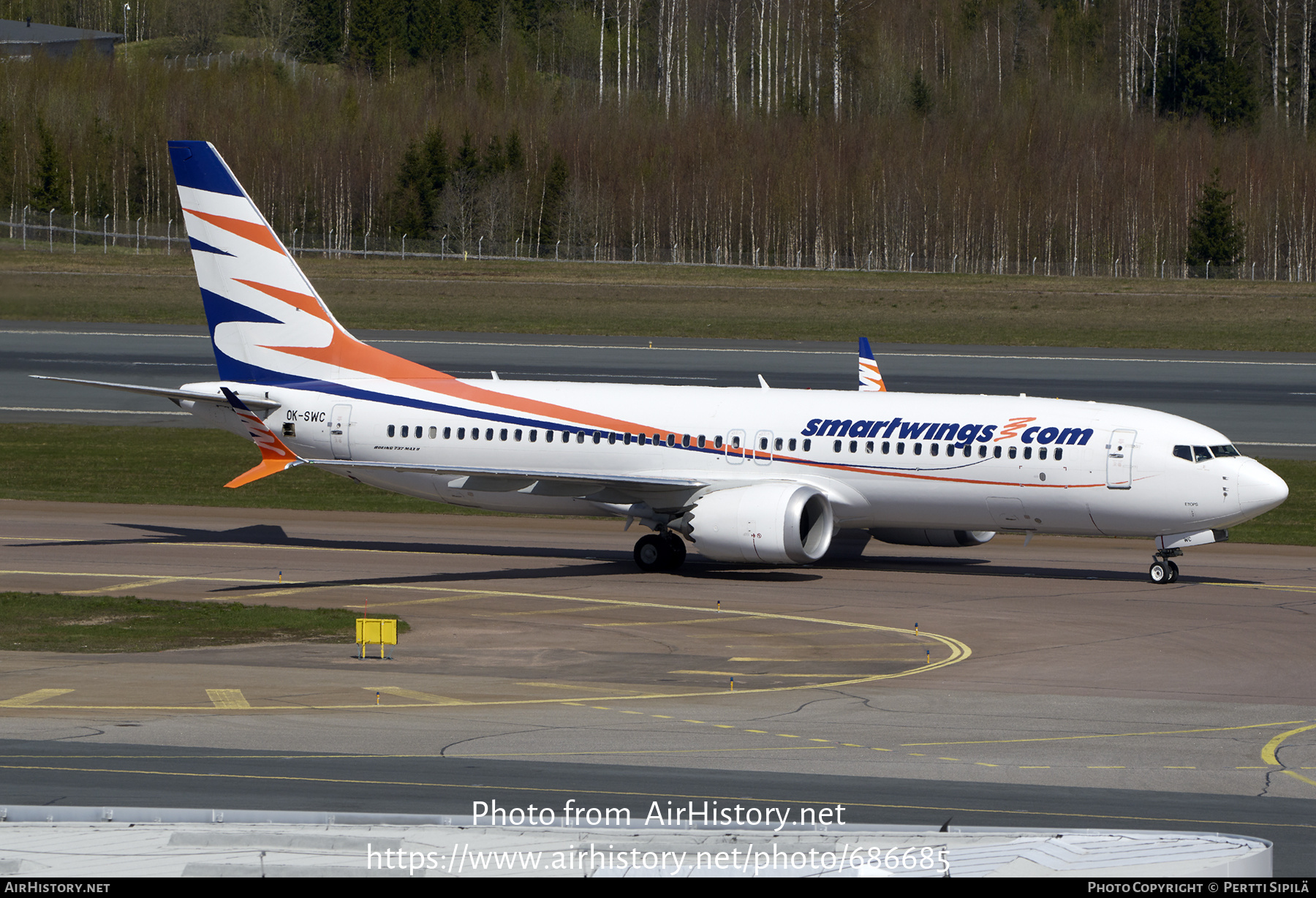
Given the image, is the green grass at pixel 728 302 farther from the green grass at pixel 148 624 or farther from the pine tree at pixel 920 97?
the green grass at pixel 148 624

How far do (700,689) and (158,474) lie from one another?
33.3 m

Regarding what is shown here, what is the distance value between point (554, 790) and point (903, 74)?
579 ft

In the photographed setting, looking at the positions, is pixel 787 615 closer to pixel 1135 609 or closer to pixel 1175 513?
pixel 1135 609

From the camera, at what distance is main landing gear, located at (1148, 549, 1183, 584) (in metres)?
36.6

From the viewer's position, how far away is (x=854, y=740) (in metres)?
22.1

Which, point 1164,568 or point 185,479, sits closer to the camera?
point 1164,568

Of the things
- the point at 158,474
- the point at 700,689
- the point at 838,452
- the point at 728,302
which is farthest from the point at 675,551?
the point at 728,302

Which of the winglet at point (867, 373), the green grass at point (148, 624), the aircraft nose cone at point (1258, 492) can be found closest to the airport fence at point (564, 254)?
the winglet at point (867, 373)

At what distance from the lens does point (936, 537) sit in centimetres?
3956

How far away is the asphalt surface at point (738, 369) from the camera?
6688cm

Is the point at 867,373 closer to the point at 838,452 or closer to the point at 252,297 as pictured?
the point at 838,452

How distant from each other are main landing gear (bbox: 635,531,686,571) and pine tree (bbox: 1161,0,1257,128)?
147 meters

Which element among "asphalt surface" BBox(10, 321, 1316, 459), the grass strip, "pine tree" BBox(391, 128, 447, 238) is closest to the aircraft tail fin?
the grass strip

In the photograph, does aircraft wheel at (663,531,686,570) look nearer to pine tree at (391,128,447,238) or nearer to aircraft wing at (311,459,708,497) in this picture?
aircraft wing at (311,459,708,497)
